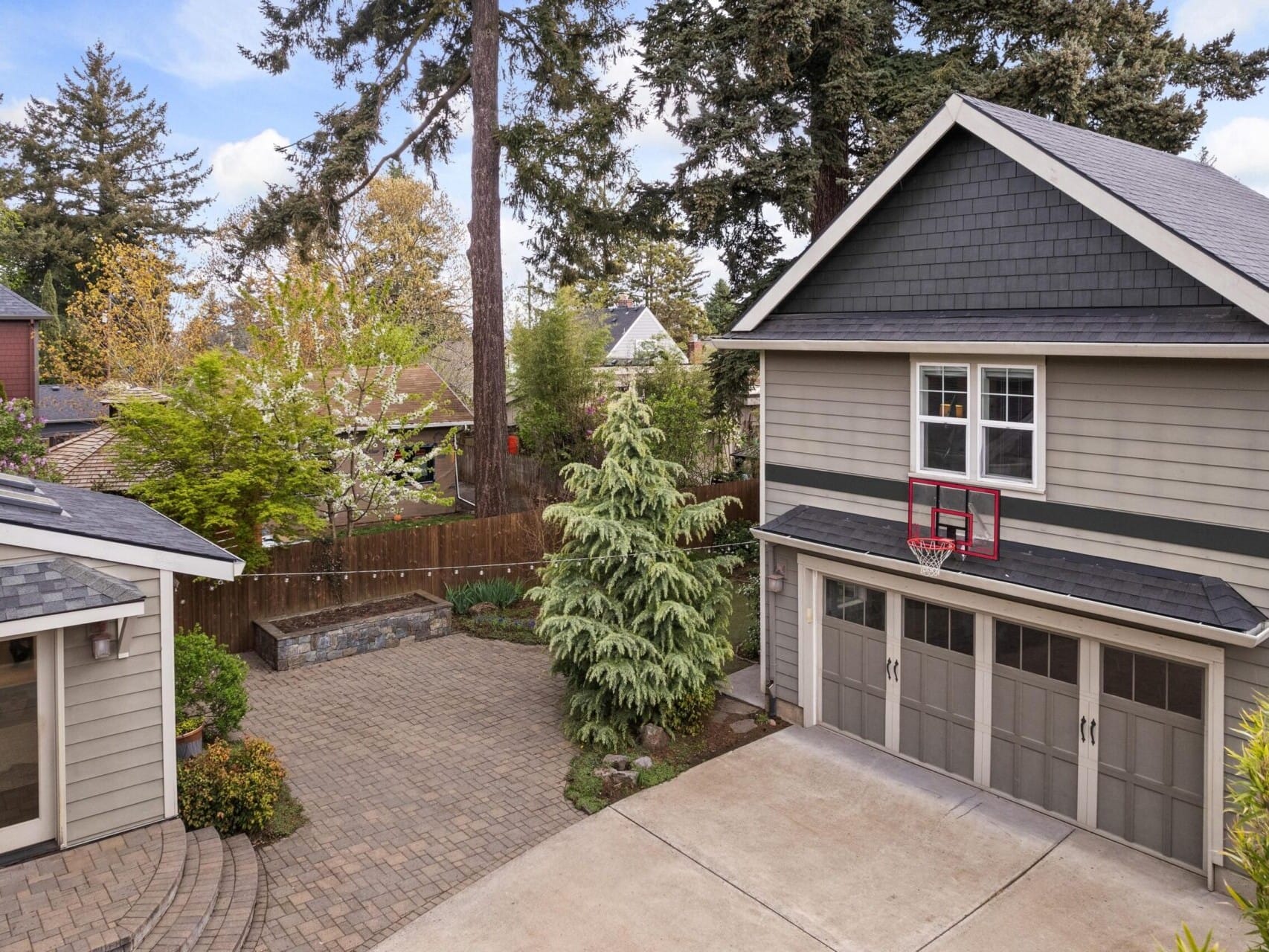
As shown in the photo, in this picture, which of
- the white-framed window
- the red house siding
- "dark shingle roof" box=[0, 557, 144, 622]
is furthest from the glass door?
the red house siding

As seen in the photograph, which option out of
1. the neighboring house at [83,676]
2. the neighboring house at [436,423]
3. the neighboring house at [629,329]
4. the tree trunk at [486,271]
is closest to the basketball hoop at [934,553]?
the neighboring house at [83,676]

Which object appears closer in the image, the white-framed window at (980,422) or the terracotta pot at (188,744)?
the white-framed window at (980,422)

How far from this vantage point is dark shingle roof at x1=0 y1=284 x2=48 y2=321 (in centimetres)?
2427

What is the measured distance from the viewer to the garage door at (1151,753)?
801cm

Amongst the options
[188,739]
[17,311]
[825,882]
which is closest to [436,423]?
[17,311]

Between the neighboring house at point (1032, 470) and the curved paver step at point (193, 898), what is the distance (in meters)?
6.90

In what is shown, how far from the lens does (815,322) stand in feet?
36.9

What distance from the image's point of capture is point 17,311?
24.5 metres

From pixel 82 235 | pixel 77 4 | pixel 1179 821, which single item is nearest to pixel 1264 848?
pixel 1179 821

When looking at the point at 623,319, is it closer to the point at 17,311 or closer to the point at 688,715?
the point at 17,311

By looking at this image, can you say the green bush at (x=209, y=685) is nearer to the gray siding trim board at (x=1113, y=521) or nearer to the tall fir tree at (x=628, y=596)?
the tall fir tree at (x=628, y=596)

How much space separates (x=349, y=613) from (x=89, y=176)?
3455cm

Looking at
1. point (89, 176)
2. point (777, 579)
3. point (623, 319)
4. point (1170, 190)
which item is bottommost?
point (777, 579)

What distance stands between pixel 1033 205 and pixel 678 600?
607 cm
